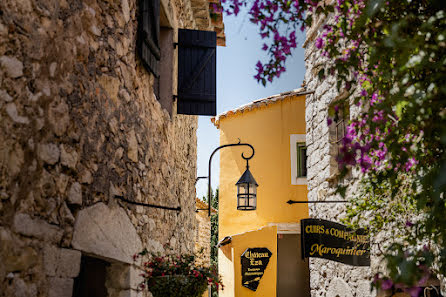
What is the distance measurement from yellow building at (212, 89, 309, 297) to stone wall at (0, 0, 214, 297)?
18.2 feet

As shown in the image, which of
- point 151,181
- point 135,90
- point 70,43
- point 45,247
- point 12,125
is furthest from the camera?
point 151,181

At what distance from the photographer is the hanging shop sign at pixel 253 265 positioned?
10562mm

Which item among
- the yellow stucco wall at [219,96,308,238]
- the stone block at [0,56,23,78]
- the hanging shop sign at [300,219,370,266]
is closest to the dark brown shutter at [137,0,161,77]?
the stone block at [0,56,23,78]

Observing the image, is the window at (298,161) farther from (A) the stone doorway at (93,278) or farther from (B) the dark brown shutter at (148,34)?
(A) the stone doorway at (93,278)

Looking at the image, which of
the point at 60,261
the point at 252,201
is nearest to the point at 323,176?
the point at 252,201

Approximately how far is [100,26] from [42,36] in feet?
3.31

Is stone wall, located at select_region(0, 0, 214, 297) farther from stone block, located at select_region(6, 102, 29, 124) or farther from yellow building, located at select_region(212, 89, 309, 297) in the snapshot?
yellow building, located at select_region(212, 89, 309, 297)

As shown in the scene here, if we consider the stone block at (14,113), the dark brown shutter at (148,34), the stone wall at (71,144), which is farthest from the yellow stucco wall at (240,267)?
the stone block at (14,113)

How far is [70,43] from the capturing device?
3.40 metres

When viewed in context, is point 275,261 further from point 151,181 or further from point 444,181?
point 444,181

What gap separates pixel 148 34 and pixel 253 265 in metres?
6.96

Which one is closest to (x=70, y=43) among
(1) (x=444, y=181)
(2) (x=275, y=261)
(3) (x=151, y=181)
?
(3) (x=151, y=181)

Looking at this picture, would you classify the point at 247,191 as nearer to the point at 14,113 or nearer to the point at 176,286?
the point at 176,286

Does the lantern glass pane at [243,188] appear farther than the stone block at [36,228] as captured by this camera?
Yes
